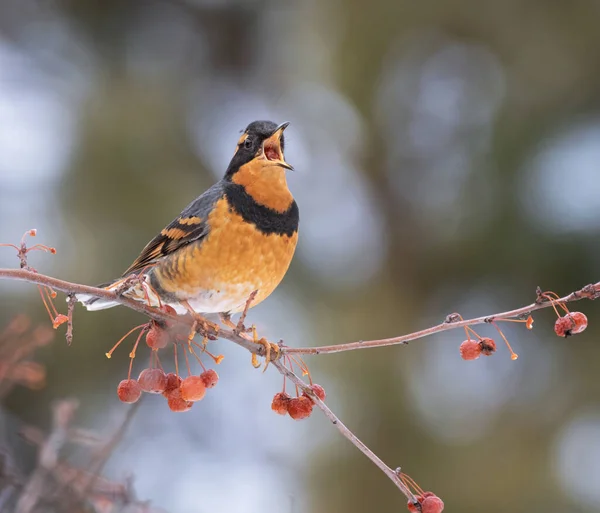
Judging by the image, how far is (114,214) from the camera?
11.1 feet

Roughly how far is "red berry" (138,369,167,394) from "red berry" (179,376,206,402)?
0.11ft

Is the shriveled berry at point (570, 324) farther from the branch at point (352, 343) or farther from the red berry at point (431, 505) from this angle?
the red berry at point (431, 505)

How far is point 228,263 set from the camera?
149cm

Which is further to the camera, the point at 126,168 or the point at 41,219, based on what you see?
the point at 126,168

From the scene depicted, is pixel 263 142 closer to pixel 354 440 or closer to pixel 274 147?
pixel 274 147

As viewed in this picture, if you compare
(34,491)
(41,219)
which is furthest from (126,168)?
(34,491)

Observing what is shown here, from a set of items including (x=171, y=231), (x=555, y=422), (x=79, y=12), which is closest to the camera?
(x=171, y=231)

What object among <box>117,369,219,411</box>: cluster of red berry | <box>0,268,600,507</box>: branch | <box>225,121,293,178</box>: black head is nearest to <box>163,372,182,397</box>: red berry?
<box>117,369,219,411</box>: cluster of red berry

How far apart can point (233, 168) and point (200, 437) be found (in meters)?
1.95

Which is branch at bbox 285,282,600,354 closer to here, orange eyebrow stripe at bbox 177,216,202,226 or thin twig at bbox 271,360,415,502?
thin twig at bbox 271,360,415,502

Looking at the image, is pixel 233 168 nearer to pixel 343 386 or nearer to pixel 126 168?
pixel 343 386

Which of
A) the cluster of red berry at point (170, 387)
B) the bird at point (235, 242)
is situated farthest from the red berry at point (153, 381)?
the bird at point (235, 242)

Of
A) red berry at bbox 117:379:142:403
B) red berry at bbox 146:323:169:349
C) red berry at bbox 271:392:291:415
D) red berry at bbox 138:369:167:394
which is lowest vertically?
red berry at bbox 117:379:142:403

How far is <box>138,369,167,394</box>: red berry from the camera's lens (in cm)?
109
